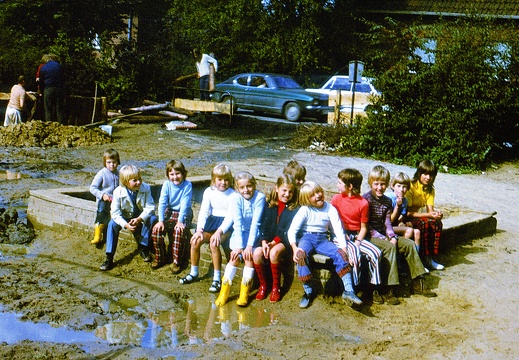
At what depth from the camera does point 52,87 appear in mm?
17000

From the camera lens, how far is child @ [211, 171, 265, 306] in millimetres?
6398

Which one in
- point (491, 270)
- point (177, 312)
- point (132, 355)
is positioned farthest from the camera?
point (491, 270)

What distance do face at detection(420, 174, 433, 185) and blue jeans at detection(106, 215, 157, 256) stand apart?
2.94 metres

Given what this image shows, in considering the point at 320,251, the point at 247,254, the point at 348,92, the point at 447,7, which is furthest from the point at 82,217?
the point at 447,7

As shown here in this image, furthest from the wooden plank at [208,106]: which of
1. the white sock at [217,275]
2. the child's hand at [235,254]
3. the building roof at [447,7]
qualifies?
the child's hand at [235,254]

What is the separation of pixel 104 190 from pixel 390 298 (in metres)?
3.56

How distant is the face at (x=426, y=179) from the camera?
719cm

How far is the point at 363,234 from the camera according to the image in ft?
21.3

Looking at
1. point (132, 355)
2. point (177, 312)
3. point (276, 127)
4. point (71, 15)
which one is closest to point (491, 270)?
point (177, 312)

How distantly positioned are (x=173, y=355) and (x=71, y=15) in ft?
80.4

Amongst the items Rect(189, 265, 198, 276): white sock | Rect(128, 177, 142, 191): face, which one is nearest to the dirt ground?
Rect(189, 265, 198, 276): white sock

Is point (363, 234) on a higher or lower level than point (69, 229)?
higher

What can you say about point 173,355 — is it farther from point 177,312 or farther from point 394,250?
point 394,250

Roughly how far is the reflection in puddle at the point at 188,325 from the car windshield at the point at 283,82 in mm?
17227
